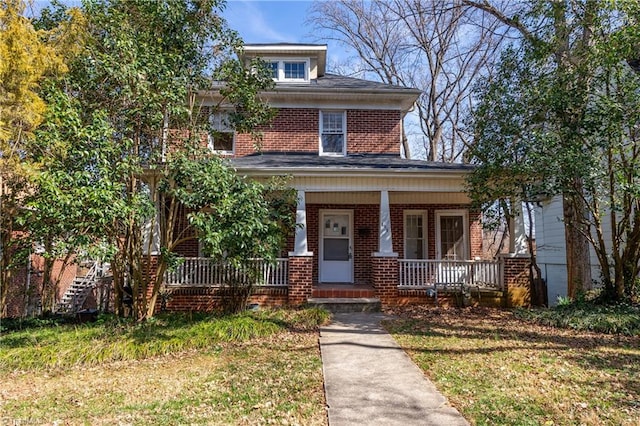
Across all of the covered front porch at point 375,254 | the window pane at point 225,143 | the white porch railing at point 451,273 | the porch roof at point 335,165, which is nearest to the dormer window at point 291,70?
the window pane at point 225,143

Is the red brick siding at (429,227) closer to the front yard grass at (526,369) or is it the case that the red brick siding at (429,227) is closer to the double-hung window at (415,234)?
the double-hung window at (415,234)

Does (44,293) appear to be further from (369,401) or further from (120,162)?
(369,401)

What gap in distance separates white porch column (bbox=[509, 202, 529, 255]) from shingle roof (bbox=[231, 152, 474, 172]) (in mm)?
1776

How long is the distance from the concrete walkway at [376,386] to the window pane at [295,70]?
9129mm

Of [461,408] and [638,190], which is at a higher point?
[638,190]

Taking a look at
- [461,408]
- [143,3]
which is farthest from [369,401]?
[143,3]

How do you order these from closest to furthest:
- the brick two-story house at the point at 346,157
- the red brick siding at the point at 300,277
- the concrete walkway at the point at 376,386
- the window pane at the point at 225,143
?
1. the concrete walkway at the point at 376,386
2. the red brick siding at the point at 300,277
3. the brick two-story house at the point at 346,157
4. the window pane at the point at 225,143

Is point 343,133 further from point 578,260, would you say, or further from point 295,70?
point 578,260

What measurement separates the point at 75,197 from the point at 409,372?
548 centimetres

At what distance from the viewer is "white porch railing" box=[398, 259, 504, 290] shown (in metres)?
10.0

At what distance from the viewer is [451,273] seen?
10.3 m

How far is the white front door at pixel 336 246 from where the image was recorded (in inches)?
464

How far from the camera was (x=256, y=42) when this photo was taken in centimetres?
1281

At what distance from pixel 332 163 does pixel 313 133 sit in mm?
2327
